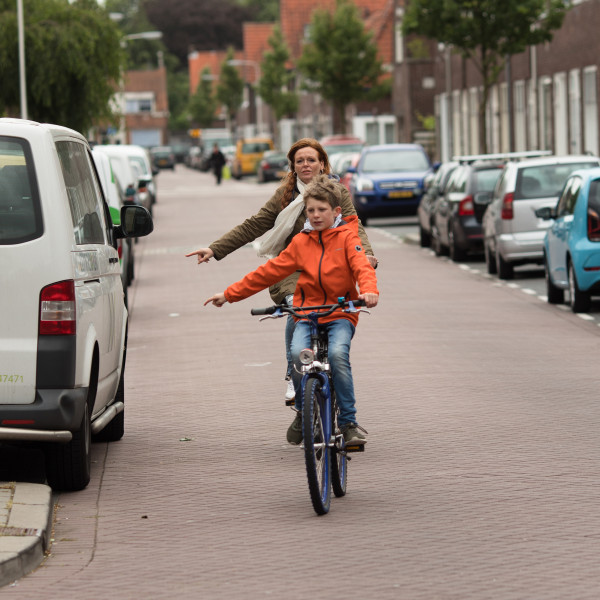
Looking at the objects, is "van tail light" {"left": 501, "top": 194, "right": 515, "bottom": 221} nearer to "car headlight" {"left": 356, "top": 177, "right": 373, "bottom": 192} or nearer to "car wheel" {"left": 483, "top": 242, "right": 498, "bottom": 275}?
"car wheel" {"left": 483, "top": 242, "right": 498, "bottom": 275}

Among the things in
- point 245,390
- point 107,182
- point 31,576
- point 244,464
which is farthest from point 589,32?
point 31,576

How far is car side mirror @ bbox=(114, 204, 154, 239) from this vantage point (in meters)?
9.15

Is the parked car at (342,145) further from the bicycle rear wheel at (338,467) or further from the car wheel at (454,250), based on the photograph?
the bicycle rear wheel at (338,467)

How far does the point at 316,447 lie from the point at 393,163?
96.0 feet

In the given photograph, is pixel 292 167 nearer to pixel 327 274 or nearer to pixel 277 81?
pixel 327 274

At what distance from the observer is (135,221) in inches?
362

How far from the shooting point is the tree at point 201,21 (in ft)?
462

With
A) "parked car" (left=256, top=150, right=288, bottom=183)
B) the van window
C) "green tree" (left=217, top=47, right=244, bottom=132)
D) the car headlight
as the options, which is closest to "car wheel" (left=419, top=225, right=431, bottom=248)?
the car headlight

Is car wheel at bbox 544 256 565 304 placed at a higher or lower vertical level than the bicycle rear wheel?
lower

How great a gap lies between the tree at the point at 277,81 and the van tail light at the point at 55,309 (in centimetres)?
8922

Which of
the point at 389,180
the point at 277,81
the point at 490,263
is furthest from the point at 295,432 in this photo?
the point at 277,81

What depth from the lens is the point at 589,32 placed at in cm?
4081

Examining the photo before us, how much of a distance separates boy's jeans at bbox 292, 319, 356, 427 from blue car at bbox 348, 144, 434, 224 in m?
27.2

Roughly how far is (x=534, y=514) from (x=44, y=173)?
2.78m
